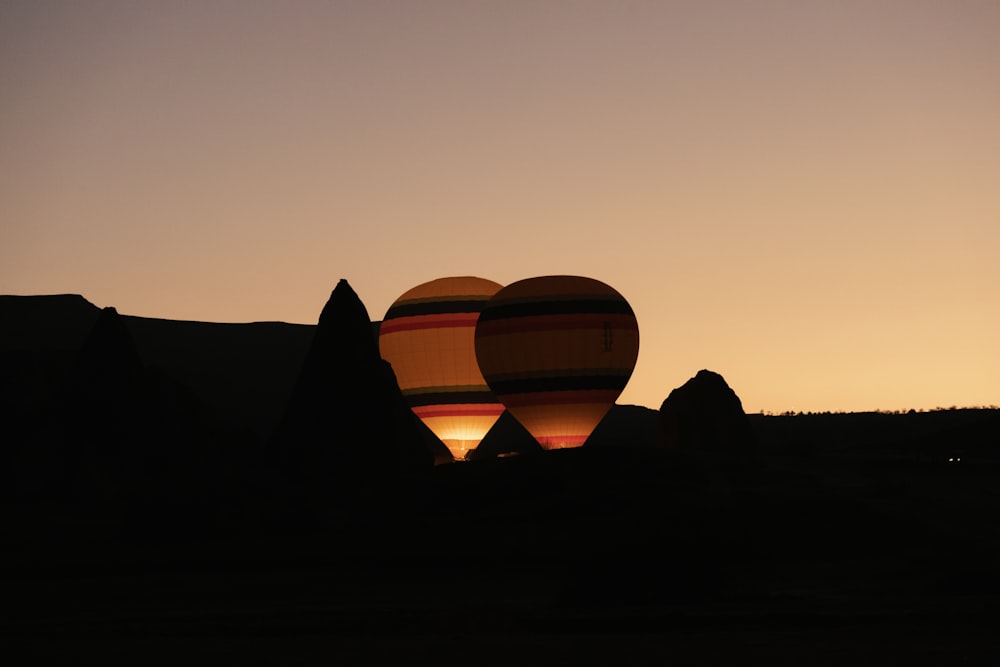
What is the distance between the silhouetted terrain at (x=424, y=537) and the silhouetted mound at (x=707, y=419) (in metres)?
0.13

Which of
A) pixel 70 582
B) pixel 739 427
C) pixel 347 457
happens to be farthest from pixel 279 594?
pixel 739 427

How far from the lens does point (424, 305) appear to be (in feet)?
214

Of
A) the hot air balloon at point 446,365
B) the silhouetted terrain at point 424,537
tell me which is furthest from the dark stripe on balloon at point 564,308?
the silhouetted terrain at point 424,537

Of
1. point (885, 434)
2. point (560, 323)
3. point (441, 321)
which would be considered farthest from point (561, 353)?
point (885, 434)

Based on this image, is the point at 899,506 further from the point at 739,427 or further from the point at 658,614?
the point at 739,427

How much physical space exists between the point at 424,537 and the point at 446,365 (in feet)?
79.9

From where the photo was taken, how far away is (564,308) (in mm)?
56562

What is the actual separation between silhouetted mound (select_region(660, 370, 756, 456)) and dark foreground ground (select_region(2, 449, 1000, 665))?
15462 mm

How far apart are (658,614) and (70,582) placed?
601 inches

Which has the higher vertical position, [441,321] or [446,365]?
[441,321]

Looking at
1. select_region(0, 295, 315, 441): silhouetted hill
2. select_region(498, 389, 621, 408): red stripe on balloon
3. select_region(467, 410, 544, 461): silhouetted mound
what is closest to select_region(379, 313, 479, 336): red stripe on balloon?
select_region(498, 389, 621, 408): red stripe on balloon

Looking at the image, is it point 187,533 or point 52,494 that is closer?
point 187,533

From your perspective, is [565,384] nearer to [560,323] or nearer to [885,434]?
[560,323]

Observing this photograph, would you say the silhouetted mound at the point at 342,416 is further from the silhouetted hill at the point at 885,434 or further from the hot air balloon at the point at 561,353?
the silhouetted hill at the point at 885,434
